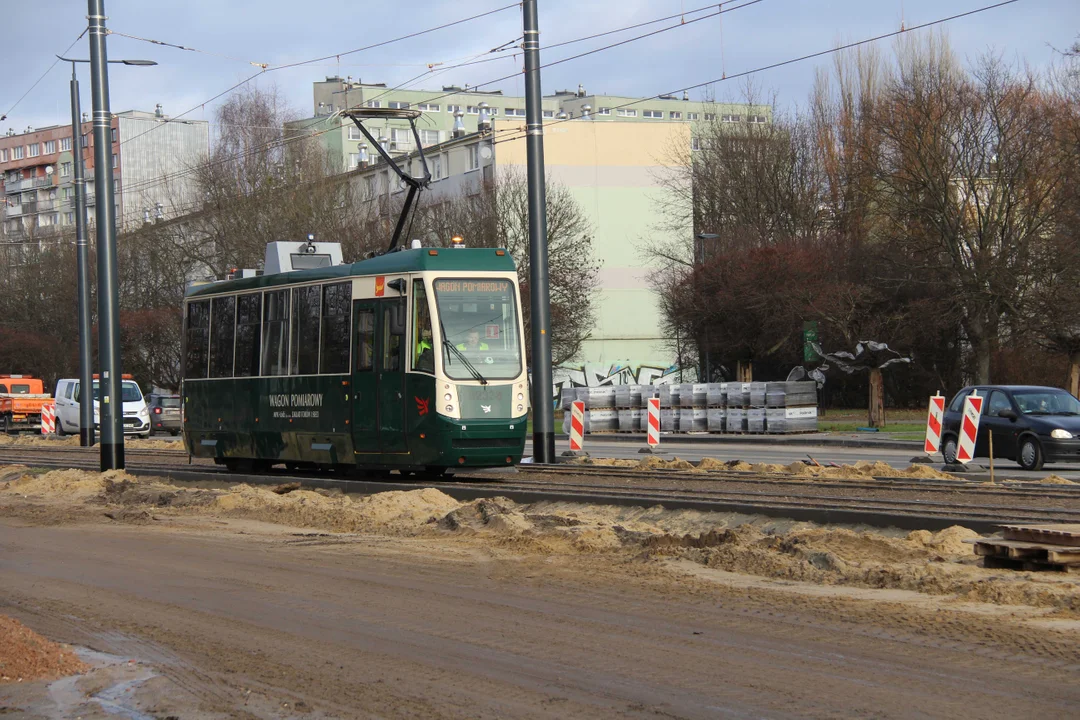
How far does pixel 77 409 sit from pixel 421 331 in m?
30.0

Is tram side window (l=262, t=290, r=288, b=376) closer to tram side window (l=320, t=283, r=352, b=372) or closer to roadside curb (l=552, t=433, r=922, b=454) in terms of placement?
tram side window (l=320, t=283, r=352, b=372)

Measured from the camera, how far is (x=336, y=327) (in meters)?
19.6

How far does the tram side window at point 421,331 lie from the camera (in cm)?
1794

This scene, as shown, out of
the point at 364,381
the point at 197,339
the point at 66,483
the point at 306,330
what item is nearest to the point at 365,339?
the point at 364,381

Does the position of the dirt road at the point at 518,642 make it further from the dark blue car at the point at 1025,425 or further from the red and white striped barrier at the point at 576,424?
the red and white striped barrier at the point at 576,424

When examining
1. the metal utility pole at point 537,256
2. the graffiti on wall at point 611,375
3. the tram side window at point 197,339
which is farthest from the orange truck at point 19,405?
the metal utility pole at point 537,256

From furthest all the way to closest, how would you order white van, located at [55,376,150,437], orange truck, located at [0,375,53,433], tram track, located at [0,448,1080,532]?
orange truck, located at [0,375,53,433], white van, located at [55,376,150,437], tram track, located at [0,448,1080,532]

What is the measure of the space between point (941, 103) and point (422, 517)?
3424 cm

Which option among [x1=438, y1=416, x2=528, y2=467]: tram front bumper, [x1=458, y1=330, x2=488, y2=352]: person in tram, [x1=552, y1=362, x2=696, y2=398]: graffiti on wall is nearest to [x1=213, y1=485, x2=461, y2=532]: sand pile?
[x1=438, y1=416, x2=528, y2=467]: tram front bumper

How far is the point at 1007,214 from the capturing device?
139 feet

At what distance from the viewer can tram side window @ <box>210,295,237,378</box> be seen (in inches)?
880

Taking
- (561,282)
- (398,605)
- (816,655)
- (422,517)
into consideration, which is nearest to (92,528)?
(422,517)

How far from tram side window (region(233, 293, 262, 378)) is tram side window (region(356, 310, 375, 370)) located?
10.4 feet

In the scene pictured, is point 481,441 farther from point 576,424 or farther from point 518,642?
point 518,642
